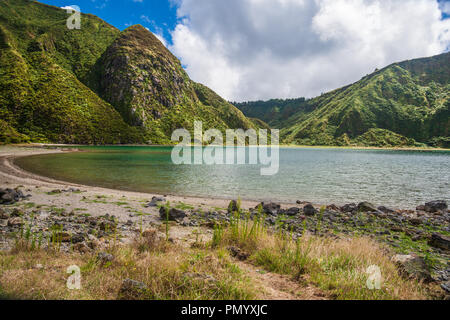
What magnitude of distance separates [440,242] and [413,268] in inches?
212

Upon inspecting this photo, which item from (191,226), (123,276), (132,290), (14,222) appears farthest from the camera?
(191,226)

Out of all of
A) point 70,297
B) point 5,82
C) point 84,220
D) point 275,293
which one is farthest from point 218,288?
point 5,82

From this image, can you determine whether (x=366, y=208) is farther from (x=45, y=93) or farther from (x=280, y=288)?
(x=45, y=93)

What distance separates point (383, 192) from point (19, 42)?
8224 inches

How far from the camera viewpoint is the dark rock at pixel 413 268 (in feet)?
16.4

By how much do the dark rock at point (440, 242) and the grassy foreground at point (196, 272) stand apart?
5183mm

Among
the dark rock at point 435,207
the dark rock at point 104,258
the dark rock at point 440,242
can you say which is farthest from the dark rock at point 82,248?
the dark rock at point 435,207

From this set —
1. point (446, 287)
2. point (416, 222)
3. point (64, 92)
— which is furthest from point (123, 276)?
point (64, 92)

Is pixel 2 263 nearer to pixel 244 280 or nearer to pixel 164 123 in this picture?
pixel 244 280

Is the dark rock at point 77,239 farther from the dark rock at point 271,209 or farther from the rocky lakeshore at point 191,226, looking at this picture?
the dark rock at point 271,209

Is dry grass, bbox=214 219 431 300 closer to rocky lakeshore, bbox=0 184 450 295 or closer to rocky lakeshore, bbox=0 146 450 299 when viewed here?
rocky lakeshore, bbox=0 146 450 299

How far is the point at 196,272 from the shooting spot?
4.39 m
